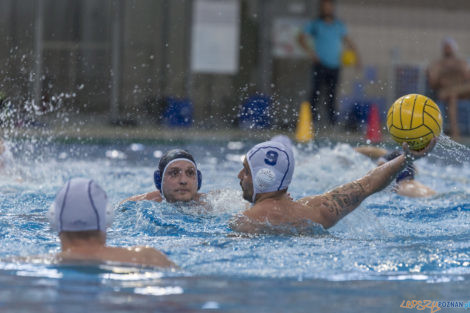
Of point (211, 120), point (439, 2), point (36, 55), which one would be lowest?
point (211, 120)

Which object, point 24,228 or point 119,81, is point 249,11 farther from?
point 24,228

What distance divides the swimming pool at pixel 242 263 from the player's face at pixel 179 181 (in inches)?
3.6

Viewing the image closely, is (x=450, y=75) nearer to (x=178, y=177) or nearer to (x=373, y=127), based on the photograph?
(x=373, y=127)

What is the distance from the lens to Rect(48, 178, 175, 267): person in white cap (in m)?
3.84

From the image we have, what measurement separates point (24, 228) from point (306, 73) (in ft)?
34.0

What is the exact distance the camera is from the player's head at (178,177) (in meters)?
6.07

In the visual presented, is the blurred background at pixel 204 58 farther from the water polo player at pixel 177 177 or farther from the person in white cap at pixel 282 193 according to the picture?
the person in white cap at pixel 282 193

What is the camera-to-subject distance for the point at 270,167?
4957 millimetres

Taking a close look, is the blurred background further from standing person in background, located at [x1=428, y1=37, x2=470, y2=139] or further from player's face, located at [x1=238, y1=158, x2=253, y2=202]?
player's face, located at [x1=238, y1=158, x2=253, y2=202]

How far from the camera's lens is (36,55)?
46.8ft

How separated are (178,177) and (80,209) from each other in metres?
2.28

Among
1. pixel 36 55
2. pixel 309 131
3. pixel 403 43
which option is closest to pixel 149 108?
pixel 36 55

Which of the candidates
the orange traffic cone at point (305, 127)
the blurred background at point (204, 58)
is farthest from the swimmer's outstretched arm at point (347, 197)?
the blurred background at point (204, 58)

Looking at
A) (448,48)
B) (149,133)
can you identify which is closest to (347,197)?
(149,133)
